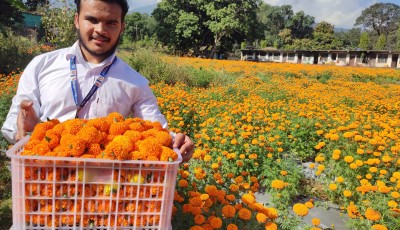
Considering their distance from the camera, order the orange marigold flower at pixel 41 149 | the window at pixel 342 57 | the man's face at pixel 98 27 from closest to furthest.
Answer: the orange marigold flower at pixel 41 149 < the man's face at pixel 98 27 < the window at pixel 342 57

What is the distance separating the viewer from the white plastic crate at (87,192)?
952 millimetres

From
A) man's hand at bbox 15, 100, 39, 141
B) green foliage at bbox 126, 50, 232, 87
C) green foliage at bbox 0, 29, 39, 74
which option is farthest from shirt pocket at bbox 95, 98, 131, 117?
green foliage at bbox 0, 29, 39, 74

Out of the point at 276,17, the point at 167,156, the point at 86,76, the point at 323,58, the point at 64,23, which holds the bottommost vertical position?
the point at 167,156

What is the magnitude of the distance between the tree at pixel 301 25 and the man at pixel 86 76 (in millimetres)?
82130

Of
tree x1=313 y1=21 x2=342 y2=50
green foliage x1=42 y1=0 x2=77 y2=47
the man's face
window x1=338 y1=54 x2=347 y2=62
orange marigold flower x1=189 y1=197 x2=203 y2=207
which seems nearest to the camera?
the man's face

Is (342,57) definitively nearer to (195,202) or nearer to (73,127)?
(195,202)

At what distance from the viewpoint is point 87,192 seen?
100 cm

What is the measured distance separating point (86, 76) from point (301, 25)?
85502 millimetres

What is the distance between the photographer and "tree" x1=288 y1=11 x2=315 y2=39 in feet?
254

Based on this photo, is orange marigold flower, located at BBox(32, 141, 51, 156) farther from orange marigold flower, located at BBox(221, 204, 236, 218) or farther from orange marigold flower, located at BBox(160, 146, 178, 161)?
orange marigold flower, located at BBox(221, 204, 236, 218)

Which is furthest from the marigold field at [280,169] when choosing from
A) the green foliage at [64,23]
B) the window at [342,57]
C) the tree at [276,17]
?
the tree at [276,17]

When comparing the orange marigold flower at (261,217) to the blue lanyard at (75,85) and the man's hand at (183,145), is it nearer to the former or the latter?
the man's hand at (183,145)

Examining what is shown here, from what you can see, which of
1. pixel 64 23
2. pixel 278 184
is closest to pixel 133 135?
pixel 278 184

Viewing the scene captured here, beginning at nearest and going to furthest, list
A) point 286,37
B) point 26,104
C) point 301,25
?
point 26,104 → point 286,37 → point 301,25
